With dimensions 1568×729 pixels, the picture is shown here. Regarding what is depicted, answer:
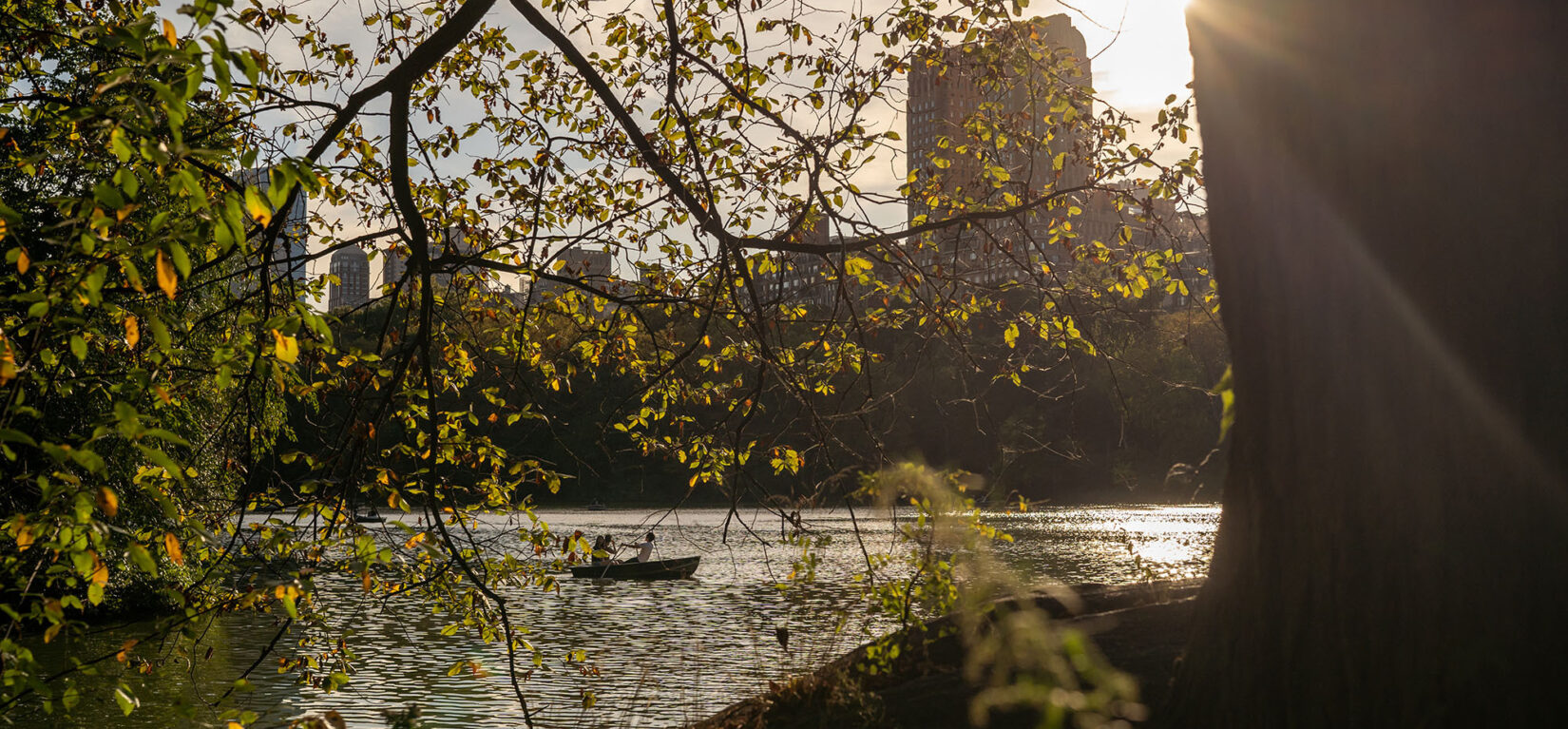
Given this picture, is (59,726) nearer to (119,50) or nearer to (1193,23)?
(119,50)

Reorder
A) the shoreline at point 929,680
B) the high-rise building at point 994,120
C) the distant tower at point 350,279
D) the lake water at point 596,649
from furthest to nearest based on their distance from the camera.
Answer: the lake water at point 596,649
the distant tower at point 350,279
the high-rise building at point 994,120
the shoreline at point 929,680

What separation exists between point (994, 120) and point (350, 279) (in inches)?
180

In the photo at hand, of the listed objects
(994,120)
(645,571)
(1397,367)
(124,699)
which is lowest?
(645,571)

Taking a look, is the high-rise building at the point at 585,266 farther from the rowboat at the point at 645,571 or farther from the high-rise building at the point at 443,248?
the rowboat at the point at 645,571

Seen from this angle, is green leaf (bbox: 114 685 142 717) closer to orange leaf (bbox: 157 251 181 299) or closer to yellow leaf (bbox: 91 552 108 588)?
yellow leaf (bbox: 91 552 108 588)

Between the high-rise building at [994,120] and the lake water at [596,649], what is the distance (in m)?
2.00

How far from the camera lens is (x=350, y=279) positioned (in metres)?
7.87

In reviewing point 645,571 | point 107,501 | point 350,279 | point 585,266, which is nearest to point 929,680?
point 585,266

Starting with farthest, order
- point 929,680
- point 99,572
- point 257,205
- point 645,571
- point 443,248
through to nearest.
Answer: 1. point 645,571
2. point 929,680
3. point 443,248
4. point 99,572
5. point 257,205

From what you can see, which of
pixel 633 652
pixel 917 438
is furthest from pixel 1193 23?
A: pixel 917 438

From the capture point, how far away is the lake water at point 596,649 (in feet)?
38.5

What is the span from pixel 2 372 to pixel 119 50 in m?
3.74

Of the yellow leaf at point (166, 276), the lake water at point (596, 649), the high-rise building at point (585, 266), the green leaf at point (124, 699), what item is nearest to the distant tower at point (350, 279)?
the high-rise building at point (585, 266)

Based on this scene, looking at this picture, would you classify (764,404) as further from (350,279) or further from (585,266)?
(350,279)
